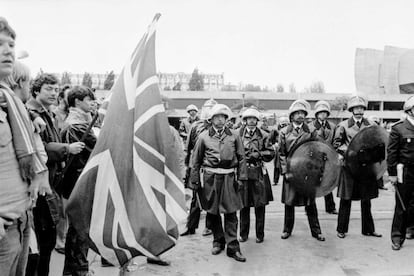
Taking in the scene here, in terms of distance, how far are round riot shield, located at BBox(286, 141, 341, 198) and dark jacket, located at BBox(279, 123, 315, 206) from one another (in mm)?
139

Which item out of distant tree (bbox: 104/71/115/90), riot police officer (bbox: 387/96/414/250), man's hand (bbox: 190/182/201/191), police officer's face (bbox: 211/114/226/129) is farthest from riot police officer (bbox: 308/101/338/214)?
distant tree (bbox: 104/71/115/90)

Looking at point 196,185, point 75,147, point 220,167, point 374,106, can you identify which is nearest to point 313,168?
point 220,167

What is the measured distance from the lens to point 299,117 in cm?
594

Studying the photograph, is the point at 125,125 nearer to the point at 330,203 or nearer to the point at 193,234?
the point at 193,234

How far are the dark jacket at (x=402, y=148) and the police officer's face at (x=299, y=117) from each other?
1.21m

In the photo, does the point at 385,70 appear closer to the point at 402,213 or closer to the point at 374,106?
the point at 374,106

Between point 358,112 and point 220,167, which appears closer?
point 220,167

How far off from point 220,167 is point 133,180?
2.61 meters

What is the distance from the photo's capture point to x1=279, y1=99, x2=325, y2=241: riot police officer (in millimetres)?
5824

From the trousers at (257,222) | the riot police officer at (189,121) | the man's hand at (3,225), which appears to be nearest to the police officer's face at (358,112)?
the trousers at (257,222)

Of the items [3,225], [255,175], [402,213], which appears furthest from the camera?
[255,175]

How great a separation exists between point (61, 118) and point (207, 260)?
2964 mm

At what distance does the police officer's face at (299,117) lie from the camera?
593 cm

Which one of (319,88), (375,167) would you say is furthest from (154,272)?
(319,88)
